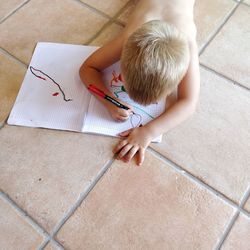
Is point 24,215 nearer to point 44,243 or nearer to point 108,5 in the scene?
point 44,243

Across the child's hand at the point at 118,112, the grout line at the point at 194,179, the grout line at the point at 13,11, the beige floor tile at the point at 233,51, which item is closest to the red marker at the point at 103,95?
the child's hand at the point at 118,112

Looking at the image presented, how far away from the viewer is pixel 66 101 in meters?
0.82

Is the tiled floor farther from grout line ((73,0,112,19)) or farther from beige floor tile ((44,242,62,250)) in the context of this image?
grout line ((73,0,112,19))

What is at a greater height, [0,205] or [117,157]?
[117,157]

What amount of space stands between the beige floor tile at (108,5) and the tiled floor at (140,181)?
0.86ft

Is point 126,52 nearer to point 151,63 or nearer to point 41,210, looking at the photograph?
point 151,63

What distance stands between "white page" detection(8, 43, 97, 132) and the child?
47mm

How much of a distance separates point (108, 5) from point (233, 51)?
0.40 metres

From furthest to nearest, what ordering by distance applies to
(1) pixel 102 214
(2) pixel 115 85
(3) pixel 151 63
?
(2) pixel 115 85 < (1) pixel 102 214 < (3) pixel 151 63

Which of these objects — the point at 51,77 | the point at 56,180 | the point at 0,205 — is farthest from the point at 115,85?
the point at 0,205

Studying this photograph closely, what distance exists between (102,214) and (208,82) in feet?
1.42

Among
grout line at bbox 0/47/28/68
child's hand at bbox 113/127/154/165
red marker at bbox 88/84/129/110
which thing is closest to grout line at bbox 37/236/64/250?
child's hand at bbox 113/127/154/165

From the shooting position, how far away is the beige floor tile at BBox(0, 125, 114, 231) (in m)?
0.70

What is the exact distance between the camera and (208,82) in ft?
2.84
